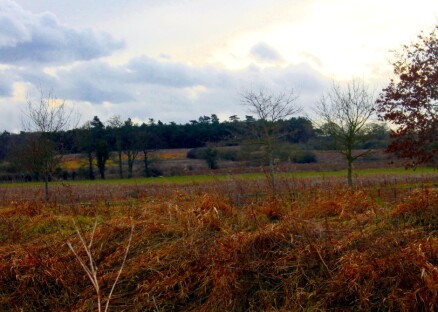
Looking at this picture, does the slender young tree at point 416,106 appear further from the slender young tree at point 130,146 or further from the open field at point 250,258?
the slender young tree at point 130,146

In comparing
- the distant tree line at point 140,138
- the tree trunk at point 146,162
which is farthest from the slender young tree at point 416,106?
the tree trunk at point 146,162

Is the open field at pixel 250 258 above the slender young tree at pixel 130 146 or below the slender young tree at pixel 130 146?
below

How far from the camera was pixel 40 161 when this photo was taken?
64.7ft

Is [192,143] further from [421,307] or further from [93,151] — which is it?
[421,307]

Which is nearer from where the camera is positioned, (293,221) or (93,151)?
(293,221)

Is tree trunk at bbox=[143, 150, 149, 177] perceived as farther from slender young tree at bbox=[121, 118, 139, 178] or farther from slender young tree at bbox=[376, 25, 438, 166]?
slender young tree at bbox=[376, 25, 438, 166]

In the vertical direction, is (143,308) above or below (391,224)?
below

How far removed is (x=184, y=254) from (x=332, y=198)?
347 centimetres

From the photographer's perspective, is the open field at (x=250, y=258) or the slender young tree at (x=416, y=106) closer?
the open field at (x=250, y=258)

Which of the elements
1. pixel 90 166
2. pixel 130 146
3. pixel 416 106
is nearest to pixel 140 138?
pixel 130 146

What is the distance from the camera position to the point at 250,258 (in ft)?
22.9

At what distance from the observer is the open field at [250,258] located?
19.7ft

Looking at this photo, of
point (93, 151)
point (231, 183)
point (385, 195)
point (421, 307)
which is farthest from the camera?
point (93, 151)

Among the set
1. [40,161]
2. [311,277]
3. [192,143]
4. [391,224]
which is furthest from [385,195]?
[192,143]
